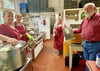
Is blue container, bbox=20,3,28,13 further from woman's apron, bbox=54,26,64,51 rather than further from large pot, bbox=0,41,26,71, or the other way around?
large pot, bbox=0,41,26,71

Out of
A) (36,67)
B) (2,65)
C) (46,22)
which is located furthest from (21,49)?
(46,22)

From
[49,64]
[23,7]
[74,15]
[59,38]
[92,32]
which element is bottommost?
[49,64]

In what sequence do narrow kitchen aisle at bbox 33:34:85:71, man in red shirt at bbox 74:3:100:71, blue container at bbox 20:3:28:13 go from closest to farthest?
man in red shirt at bbox 74:3:100:71, narrow kitchen aisle at bbox 33:34:85:71, blue container at bbox 20:3:28:13

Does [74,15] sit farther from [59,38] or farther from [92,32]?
[92,32]

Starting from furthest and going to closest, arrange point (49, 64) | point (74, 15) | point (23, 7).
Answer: point (23, 7), point (74, 15), point (49, 64)

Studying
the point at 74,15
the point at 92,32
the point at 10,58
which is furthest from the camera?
the point at 74,15

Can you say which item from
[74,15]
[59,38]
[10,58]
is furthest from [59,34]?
[10,58]

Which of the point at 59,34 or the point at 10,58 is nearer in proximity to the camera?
the point at 10,58

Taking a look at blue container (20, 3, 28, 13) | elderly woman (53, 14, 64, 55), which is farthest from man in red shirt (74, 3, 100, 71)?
blue container (20, 3, 28, 13)

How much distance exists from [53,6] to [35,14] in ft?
6.27

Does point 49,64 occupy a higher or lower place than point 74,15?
lower

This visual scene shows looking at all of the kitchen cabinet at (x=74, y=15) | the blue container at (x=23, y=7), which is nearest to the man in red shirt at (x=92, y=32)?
the kitchen cabinet at (x=74, y=15)

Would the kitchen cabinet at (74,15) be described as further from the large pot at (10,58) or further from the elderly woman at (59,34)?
the large pot at (10,58)

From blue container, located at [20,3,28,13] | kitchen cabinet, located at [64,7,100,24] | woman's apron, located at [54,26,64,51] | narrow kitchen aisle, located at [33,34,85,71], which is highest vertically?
blue container, located at [20,3,28,13]
